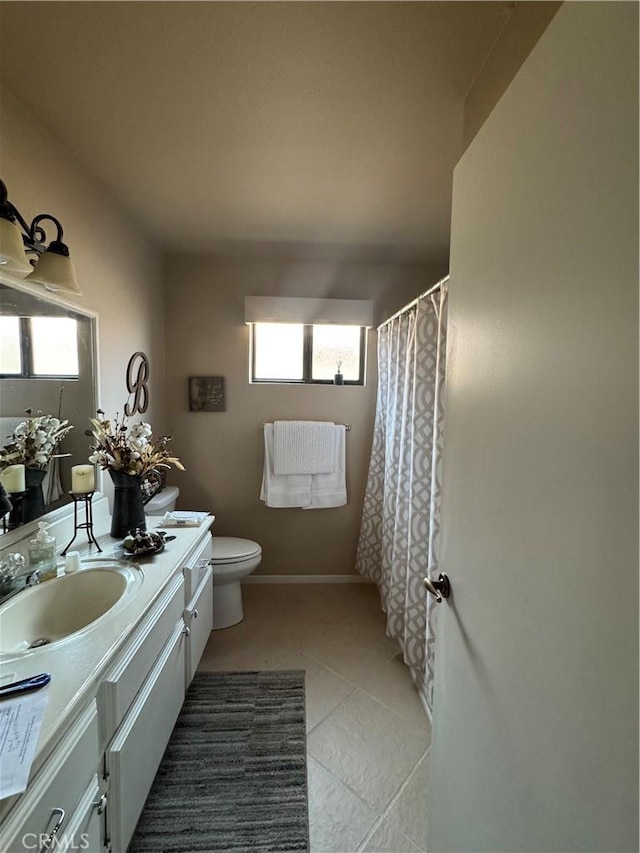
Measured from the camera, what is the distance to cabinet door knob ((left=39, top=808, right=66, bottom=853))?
0.68m

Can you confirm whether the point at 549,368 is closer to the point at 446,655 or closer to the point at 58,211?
the point at 446,655

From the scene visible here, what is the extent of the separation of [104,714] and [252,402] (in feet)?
6.56

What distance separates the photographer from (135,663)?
3.39 feet

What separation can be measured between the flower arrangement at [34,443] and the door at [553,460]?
4.77 ft

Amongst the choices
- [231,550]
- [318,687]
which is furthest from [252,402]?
[318,687]

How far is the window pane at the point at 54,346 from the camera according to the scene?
1.32 m

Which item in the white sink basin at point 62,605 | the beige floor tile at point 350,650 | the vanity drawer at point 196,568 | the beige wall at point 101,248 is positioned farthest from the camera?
the beige floor tile at point 350,650

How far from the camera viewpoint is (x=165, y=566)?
1361mm

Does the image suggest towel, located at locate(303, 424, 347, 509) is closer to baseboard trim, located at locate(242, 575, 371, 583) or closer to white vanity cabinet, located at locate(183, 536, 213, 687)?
baseboard trim, located at locate(242, 575, 371, 583)

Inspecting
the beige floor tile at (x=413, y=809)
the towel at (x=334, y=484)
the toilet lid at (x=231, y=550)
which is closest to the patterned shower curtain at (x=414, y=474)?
the beige floor tile at (x=413, y=809)

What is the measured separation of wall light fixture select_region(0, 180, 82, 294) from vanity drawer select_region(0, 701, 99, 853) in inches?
49.8

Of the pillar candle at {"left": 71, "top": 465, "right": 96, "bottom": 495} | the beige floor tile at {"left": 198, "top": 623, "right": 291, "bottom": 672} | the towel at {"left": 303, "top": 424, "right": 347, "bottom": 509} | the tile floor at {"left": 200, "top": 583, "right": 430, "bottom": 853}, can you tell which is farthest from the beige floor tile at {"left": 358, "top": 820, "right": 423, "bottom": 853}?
the towel at {"left": 303, "top": 424, "right": 347, "bottom": 509}
